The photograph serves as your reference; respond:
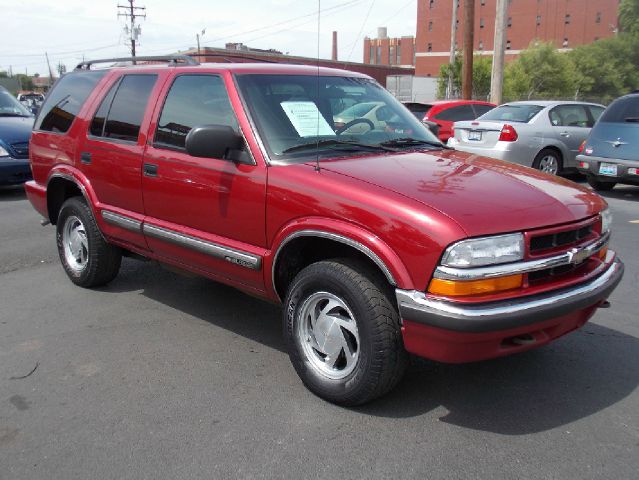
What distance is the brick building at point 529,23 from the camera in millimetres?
78125

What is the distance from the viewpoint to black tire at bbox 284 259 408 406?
3037 mm

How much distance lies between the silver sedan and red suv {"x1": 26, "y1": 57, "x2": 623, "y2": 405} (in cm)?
685

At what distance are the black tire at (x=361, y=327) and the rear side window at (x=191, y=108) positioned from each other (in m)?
1.17

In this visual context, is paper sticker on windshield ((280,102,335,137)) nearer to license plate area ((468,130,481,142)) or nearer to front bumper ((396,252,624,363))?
front bumper ((396,252,624,363))

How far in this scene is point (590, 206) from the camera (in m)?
3.41

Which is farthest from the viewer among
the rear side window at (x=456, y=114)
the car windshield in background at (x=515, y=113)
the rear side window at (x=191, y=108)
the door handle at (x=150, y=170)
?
the rear side window at (x=456, y=114)

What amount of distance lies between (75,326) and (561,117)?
1021 cm

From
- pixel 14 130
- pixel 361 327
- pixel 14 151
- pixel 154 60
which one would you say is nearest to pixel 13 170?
pixel 14 151

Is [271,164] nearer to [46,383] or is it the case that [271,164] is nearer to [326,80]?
[326,80]

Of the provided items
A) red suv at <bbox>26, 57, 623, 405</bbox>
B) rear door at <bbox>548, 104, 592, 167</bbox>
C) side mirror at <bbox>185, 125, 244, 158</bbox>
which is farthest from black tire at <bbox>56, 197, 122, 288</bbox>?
rear door at <bbox>548, 104, 592, 167</bbox>

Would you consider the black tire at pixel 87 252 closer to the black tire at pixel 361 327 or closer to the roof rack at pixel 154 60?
the roof rack at pixel 154 60

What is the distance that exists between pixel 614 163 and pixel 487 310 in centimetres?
814

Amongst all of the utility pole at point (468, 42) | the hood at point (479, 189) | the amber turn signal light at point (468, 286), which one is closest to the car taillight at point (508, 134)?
the hood at point (479, 189)

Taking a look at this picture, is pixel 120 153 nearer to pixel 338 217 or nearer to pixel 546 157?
pixel 338 217
